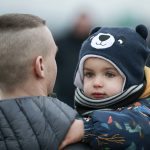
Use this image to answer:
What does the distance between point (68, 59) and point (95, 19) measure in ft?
4.40

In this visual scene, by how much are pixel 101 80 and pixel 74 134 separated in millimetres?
787

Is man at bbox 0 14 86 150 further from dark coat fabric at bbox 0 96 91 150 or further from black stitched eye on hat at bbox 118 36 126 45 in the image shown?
black stitched eye on hat at bbox 118 36 126 45

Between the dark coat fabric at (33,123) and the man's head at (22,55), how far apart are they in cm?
9

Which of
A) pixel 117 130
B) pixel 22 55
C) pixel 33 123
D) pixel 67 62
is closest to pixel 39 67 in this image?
pixel 22 55

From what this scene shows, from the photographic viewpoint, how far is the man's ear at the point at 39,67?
311 centimetres

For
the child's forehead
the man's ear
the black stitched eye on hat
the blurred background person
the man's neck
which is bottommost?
the blurred background person

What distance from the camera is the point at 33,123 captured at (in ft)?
9.98

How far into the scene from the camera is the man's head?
10.2 feet

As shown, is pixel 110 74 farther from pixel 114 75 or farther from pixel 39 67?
pixel 39 67

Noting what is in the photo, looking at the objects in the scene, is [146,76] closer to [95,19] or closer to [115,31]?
[115,31]

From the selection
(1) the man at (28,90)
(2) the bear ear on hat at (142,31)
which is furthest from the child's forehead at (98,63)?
(1) the man at (28,90)

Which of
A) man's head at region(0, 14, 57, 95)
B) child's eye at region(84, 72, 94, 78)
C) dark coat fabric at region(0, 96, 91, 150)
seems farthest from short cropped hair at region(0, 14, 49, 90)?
child's eye at region(84, 72, 94, 78)

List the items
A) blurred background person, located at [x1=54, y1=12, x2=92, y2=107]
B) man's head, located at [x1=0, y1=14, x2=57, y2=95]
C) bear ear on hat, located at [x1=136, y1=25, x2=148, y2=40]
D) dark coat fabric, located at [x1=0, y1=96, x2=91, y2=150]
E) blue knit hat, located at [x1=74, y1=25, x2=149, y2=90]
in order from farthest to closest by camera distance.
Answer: blurred background person, located at [x1=54, y1=12, x2=92, y2=107] → bear ear on hat, located at [x1=136, y1=25, x2=148, y2=40] → blue knit hat, located at [x1=74, y1=25, x2=149, y2=90] → man's head, located at [x1=0, y1=14, x2=57, y2=95] → dark coat fabric, located at [x1=0, y1=96, x2=91, y2=150]

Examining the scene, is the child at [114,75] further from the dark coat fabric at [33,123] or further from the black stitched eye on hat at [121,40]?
the dark coat fabric at [33,123]
